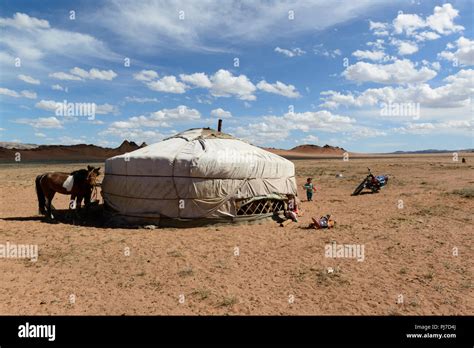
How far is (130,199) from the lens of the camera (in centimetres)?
972

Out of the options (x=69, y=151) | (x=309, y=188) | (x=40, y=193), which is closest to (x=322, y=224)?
(x=309, y=188)

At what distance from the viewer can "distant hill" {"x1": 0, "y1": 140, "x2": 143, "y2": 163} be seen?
69.6m

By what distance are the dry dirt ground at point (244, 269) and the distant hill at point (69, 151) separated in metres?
66.6

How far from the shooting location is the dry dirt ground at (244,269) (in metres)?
4.96

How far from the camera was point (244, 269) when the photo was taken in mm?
6363

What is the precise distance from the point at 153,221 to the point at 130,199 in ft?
3.32

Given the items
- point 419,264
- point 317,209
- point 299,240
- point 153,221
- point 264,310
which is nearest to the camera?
point 264,310

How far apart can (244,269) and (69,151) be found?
275 feet

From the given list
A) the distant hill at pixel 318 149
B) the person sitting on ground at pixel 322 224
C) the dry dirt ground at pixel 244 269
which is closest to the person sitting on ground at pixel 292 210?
the dry dirt ground at pixel 244 269

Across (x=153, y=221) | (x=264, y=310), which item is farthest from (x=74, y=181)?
(x=264, y=310)

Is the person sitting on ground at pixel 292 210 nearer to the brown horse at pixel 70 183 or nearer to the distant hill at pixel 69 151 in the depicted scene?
the brown horse at pixel 70 183

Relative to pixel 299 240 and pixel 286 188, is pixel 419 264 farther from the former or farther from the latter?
pixel 286 188
